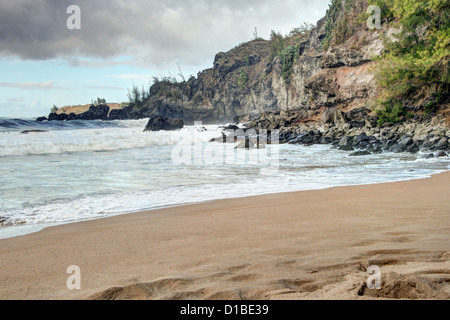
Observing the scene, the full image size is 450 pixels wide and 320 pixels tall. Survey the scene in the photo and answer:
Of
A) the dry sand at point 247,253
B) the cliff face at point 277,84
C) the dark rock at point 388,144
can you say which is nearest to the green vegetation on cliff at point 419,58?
the cliff face at point 277,84

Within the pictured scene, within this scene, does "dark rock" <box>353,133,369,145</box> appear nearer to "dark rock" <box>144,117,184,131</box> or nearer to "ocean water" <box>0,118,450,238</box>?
"ocean water" <box>0,118,450,238</box>

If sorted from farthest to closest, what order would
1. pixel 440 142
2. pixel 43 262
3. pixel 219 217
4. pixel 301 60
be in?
pixel 301 60 < pixel 440 142 < pixel 219 217 < pixel 43 262

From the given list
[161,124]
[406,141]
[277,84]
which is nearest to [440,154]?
[406,141]

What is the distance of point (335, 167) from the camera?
33.3 ft

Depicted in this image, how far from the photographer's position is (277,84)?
6166 centimetres

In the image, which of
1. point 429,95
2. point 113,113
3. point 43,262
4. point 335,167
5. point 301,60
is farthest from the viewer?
point 113,113

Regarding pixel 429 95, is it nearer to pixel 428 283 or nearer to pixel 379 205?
pixel 379 205

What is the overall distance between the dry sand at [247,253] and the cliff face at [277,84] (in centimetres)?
1980

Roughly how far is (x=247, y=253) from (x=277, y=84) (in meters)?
61.2

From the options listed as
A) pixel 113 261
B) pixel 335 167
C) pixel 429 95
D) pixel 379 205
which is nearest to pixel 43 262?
pixel 113 261

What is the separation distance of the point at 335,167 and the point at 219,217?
659 centimetres

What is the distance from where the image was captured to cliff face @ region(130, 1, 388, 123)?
2773 cm

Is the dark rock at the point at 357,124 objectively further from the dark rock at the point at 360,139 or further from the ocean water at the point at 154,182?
the ocean water at the point at 154,182

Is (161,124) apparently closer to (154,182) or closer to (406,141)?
(406,141)
